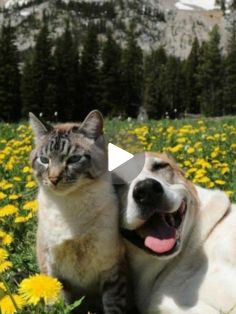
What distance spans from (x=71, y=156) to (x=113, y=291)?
748 mm

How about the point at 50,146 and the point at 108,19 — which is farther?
the point at 108,19

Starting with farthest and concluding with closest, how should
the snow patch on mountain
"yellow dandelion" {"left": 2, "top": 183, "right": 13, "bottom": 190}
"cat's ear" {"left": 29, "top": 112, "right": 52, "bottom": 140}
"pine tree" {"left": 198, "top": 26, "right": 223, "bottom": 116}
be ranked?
the snow patch on mountain < "pine tree" {"left": 198, "top": 26, "right": 223, "bottom": 116} < "yellow dandelion" {"left": 2, "top": 183, "right": 13, "bottom": 190} < "cat's ear" {"left": 29, "top": 112, "right": 52, "bottom": 140}

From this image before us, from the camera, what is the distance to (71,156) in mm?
3107

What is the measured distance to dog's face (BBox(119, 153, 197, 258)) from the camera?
2.99 metres

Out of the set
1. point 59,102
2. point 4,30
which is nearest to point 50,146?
point 59,102

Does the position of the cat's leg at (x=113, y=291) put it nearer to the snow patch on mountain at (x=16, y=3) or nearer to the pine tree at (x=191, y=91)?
the pine tree at (x=191, y=91)

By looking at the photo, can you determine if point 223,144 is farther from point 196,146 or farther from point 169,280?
point 169,280

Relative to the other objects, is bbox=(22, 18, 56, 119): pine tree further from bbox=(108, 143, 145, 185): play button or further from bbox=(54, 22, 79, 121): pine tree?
bbox=(108, 143, 145, 185): play button

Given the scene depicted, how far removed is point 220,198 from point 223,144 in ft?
19.7

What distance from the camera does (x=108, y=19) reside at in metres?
184

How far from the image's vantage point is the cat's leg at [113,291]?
9.74 feet

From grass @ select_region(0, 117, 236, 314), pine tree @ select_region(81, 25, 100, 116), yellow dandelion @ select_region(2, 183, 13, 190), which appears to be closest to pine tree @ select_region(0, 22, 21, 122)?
pine tree @ select_region(81, 25, 100, 116)

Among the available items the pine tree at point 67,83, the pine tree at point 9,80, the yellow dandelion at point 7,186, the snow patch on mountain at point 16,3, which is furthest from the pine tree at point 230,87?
the snow patch on mountain at point 16,3

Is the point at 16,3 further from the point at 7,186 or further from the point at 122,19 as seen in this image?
the point at 7,186
